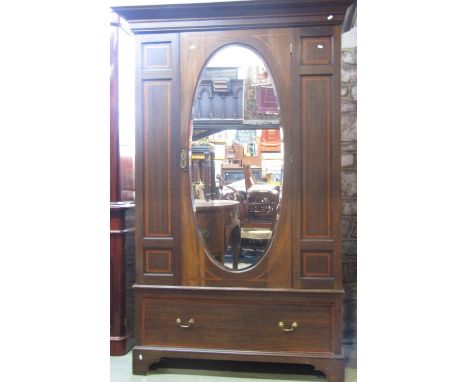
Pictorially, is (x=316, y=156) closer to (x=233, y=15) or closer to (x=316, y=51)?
(x=316, y=51)

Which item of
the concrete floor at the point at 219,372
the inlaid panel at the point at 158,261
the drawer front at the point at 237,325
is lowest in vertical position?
the concrete floor at the point at 219,372

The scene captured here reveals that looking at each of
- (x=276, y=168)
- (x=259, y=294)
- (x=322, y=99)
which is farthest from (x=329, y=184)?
(x=259, y=294)

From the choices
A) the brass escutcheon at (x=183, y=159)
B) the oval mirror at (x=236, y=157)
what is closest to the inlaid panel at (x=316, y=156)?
the oval mirror at (x=236, y=157)

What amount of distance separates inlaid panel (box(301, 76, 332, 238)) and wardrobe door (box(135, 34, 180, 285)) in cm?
67

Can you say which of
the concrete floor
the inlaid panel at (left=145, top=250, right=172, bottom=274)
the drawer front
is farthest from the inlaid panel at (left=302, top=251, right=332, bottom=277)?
the inlaid panel at (left=145, top=250, right=172, bottom=274)

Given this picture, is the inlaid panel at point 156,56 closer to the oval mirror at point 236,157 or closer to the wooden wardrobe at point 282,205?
the wooden wardrobe at point 282,205

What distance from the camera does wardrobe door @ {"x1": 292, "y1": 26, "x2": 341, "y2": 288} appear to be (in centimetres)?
205

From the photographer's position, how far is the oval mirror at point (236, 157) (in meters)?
2.09

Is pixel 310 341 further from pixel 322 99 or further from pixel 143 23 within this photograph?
pixel 143 23

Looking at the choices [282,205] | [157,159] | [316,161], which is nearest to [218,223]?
[282,205]

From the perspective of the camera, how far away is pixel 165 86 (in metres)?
2.15

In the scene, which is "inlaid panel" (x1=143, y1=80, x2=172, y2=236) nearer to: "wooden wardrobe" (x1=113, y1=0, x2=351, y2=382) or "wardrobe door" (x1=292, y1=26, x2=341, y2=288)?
"wooden wardrobe" (x1=113, y1=0, x2=351, y2=382)

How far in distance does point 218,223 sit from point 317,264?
55 centimetres

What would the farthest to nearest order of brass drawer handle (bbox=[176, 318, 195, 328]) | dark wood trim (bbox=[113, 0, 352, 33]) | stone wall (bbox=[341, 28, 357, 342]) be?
stone wall (bbox=[341, 28, 357, 342]), brass drawer handle (bbox=[176, 318, 195, 328]), dark wood trim (bbox=[113, 0, 352, 33])
